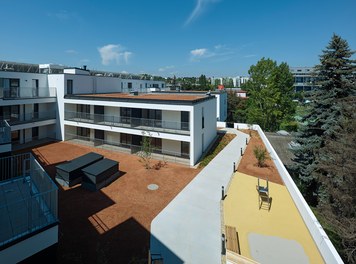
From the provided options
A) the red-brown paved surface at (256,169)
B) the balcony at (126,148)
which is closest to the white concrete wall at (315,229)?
the red-brown paved surface at (256,169)

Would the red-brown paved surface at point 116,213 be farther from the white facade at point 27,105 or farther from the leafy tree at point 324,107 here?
the leafy tree at point 324,107

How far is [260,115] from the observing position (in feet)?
144

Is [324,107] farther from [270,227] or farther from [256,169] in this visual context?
[270,227]

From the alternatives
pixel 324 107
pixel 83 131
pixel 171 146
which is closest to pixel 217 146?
pixel 171 146

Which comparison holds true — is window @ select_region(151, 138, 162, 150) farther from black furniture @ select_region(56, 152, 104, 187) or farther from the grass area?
black furniture @ select_region(56, 152, 104, 187)

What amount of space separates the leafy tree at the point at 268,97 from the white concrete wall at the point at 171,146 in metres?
26.7

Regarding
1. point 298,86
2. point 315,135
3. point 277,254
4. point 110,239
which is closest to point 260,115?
point 315,135

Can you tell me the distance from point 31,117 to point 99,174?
651 inches

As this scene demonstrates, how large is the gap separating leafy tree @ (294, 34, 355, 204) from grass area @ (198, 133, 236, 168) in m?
8.13

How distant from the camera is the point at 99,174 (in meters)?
15.7

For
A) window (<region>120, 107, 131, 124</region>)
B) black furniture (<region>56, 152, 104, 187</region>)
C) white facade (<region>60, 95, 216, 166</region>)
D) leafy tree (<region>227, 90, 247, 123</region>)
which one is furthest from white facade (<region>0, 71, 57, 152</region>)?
leafy tree (<region>227, 90, 247, 123</region>)

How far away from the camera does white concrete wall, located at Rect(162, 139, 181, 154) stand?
2326 cm

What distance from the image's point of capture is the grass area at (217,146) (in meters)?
22.0

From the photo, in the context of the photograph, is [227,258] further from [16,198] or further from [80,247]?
[16,198]
